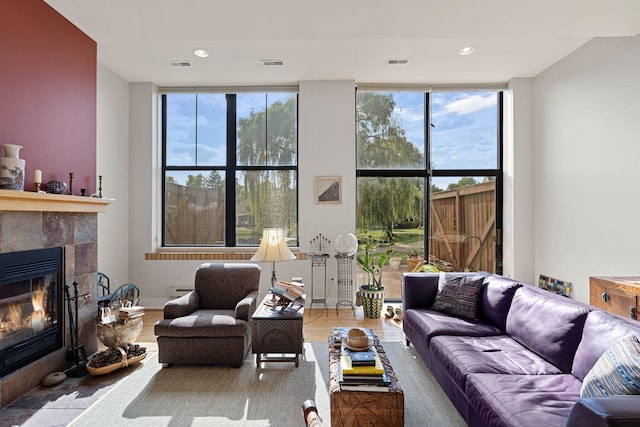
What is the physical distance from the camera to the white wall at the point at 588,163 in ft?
10.6

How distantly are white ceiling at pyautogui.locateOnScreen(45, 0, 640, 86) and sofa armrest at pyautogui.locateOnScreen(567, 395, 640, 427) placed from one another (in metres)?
2.64

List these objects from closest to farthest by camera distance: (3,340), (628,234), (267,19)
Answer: (3,340) → (267,19) → (628,234)

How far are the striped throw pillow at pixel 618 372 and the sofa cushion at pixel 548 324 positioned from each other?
0.49 m

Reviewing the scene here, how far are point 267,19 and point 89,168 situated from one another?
2.21 meters

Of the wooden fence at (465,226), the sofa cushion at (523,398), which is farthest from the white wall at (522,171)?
the sofa cushion at (523,398)

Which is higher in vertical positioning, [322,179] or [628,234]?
[322,179]

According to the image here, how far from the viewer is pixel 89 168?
3.27m

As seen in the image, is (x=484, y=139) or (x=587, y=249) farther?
(x=484, y=139)

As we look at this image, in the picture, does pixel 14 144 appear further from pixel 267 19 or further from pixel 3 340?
pixel 267 19

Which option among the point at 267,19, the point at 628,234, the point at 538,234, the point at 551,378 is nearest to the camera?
the point at 551,378

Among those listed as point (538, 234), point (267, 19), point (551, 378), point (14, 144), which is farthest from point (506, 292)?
point (14, 144)

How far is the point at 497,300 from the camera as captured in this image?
2.79 metres

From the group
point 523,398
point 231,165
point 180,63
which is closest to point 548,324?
point 523,398

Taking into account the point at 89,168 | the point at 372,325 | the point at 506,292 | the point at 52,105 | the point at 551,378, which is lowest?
the point at 372,325
